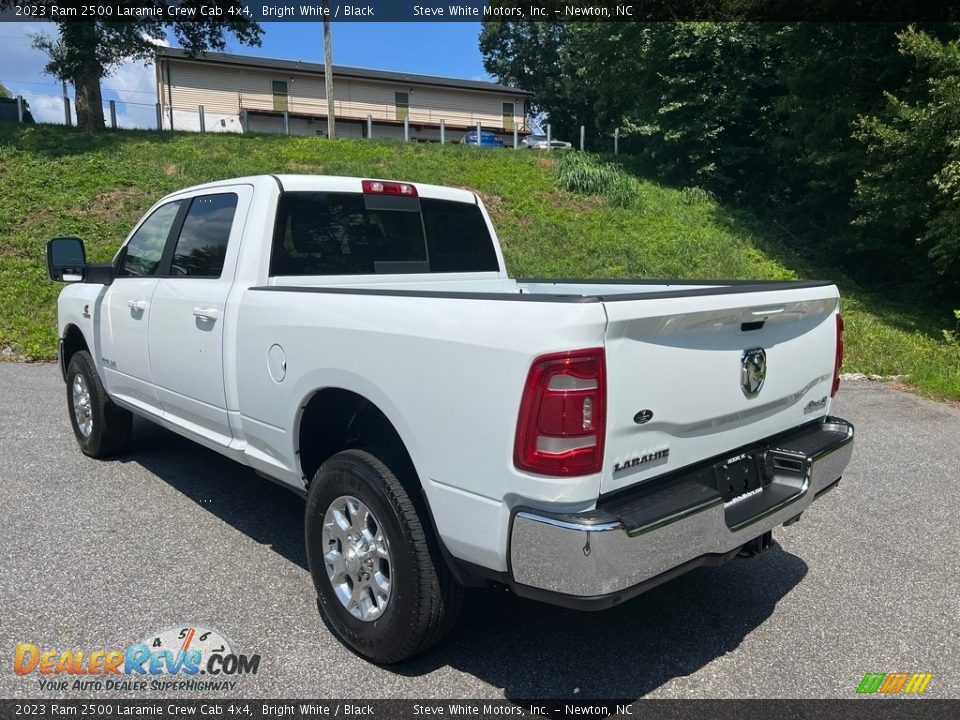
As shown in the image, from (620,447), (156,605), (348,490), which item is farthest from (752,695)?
(156,605)

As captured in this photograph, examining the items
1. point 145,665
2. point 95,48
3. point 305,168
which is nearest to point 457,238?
point 145,665

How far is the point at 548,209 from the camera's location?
16562 mm

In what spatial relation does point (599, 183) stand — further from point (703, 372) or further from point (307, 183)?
point (703, 372)

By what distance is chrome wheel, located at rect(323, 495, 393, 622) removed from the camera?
2848 mm

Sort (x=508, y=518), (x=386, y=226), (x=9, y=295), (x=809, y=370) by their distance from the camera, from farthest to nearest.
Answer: (x=9, y=295)
(x=386, y=226)
(x=809, y=370)
(x=508, y=518)

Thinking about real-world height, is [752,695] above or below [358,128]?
below

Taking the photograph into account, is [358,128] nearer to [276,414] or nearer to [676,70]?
[676,70]

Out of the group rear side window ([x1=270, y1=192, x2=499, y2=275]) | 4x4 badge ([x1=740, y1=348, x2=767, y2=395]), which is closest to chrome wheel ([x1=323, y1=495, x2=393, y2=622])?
rear side window ([x1=270, y1=192, x2=499, y2=275])

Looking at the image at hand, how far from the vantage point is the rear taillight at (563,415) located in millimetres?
2215

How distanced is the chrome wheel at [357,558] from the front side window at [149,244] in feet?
7.73

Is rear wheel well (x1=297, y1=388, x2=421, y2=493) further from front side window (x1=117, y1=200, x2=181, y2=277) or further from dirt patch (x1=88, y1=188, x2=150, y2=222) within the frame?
dirt patch (x1=88, y1=188, x2=150, y2=222)

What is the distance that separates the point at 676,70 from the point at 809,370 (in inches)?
741

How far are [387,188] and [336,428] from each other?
1.57 m

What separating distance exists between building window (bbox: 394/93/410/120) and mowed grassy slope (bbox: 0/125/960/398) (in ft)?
70.7
